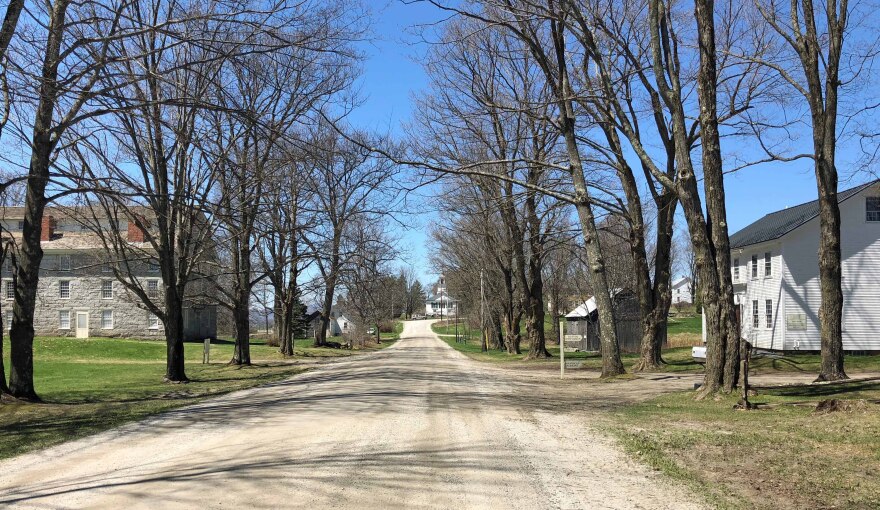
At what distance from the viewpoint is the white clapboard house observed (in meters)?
30.1

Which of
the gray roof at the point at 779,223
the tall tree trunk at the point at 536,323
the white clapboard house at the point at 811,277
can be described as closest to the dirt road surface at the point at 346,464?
the tall tree trunk at the point at 536,323

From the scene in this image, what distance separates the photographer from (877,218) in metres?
30.3

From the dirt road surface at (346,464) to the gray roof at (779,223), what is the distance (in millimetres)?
24657

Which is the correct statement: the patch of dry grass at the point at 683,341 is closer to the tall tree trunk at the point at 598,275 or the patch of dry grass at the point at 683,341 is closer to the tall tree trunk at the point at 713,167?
the tall tree trunk at the point at 598,275

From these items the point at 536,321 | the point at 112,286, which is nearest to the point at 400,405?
the point at 536,321

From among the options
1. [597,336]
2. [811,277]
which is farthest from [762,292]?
[597,336]

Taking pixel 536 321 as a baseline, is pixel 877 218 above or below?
above

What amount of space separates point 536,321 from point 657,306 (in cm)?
1213

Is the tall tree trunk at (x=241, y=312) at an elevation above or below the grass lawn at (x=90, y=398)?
above

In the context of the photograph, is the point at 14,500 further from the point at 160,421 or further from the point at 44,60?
the point at 44,60

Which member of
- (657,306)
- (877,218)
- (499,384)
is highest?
(877,218)

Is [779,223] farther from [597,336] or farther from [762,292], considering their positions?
[597,336]

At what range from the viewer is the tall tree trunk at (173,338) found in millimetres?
19969

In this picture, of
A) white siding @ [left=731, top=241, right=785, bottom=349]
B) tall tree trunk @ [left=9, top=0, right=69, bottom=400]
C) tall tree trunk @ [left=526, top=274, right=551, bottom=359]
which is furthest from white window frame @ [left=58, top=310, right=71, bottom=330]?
white siding @ [left=731, top=241, right=785, bottom=349]
